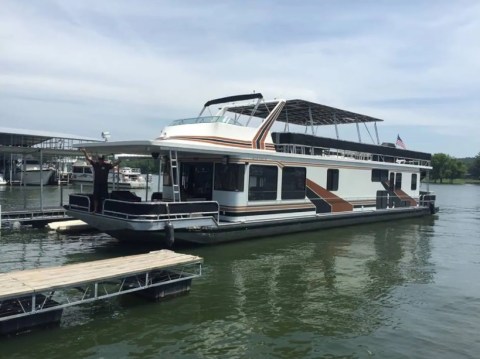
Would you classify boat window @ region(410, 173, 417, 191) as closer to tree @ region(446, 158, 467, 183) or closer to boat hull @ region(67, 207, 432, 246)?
boat hull @ region(67, 207, 432, 246)

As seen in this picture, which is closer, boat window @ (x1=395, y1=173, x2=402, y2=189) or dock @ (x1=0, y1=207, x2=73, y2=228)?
dock @ (x1=0, y1=207, x2=73, y2=228)

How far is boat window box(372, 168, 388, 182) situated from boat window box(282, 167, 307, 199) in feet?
18.2

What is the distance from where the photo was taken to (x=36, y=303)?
6.63 m

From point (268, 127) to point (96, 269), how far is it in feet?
30.2

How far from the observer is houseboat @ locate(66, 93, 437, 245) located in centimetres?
1180

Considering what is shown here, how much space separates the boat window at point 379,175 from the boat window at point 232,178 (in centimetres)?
892

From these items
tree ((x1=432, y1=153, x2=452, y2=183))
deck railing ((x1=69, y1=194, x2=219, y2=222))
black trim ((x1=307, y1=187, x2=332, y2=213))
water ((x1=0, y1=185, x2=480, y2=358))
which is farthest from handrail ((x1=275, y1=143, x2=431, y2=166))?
tree ((x1=432, y1=153, x2=452, y2=183))

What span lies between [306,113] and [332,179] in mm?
3332

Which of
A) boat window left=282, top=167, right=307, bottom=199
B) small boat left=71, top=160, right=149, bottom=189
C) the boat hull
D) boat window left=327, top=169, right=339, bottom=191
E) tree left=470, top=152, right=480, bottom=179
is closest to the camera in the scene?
the boat hull

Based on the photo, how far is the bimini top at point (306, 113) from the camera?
16.9m

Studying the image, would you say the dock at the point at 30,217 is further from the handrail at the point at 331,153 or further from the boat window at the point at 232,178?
the handrail at the point at 331,153

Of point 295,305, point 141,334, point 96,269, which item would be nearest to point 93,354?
A: point 141,334

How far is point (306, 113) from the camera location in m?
19.3

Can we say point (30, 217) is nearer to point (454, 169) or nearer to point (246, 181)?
point (246, 181)
